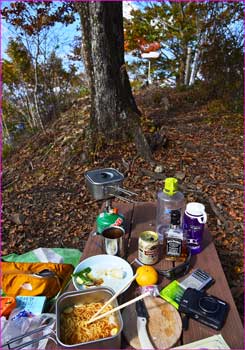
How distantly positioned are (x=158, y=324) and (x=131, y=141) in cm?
277

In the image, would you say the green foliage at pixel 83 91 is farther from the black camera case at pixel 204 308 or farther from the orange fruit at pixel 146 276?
the black camera case at pixel 204 308

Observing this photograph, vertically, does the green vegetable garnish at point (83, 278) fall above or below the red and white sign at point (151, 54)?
below

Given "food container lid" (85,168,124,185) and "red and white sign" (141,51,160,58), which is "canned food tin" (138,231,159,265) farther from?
"red and white sign" (141,51,160,58)

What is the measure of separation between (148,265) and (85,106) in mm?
4360

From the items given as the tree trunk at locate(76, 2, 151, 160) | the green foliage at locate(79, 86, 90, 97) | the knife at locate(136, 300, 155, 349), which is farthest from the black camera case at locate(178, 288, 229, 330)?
the green foliage at locate(79, 86, 90, 97)

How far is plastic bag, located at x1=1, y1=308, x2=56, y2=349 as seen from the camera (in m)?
1.07

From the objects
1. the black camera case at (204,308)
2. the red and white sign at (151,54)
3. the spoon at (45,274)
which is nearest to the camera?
the black camera case at (204,308)

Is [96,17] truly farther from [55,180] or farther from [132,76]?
[132,76]

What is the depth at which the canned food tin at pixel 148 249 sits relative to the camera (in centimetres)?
122

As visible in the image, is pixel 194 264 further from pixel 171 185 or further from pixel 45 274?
pixel 45 274

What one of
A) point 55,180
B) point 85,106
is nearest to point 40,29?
point 85,106

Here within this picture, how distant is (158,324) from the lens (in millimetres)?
979

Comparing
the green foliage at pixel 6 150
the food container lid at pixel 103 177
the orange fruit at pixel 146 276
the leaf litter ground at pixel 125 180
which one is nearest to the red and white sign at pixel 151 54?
the leaf litter ground at pixel 125 180

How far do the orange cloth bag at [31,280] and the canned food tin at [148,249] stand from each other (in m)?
0.60
